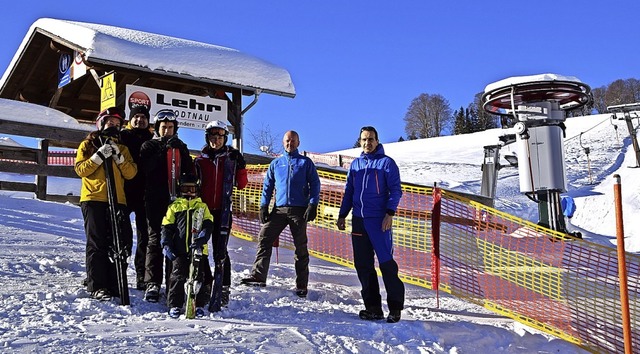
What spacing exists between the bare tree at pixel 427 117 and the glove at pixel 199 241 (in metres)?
75.6

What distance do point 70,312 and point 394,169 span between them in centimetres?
280

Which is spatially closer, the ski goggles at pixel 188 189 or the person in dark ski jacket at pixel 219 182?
the ski goggles at pixel 188 189

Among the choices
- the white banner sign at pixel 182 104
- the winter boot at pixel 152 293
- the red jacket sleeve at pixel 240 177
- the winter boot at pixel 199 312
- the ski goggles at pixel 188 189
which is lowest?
the winter boot at pixel 199 312

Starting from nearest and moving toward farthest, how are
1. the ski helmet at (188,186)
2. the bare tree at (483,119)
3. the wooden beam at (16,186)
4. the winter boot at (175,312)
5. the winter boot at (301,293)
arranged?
the winter boot at (175,312) < the ski helmet at (188,186) < the winter boot at (301,293) < the wooden beam at (16,186) < the bare tree at (483,119)

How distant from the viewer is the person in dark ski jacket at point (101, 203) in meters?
4.51

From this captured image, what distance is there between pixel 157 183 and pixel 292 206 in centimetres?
137

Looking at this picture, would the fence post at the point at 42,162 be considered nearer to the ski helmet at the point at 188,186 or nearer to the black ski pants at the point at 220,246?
the black ski pants at the point at 220,246

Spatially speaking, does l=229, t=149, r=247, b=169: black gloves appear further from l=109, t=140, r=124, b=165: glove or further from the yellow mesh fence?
the yellow mesh fence

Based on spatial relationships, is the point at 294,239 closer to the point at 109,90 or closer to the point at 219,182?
the point at 219,182

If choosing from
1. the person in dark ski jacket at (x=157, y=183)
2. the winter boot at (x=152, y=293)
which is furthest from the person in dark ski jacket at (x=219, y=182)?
the winter boot at (x=152, y=293)

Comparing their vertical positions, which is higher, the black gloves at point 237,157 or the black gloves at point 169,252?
the black gloves at point 237,157

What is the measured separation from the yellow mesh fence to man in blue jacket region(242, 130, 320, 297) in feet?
4.24

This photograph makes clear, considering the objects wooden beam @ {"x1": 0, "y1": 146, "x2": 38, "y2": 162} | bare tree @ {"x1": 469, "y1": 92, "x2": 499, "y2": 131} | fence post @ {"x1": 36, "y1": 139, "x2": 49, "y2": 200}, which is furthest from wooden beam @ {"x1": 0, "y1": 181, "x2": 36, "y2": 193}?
bare tree @ {"x1": 469, "y1": 92, "x2": 499, "y2": 131}

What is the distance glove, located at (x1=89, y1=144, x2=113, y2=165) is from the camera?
4461 mm
